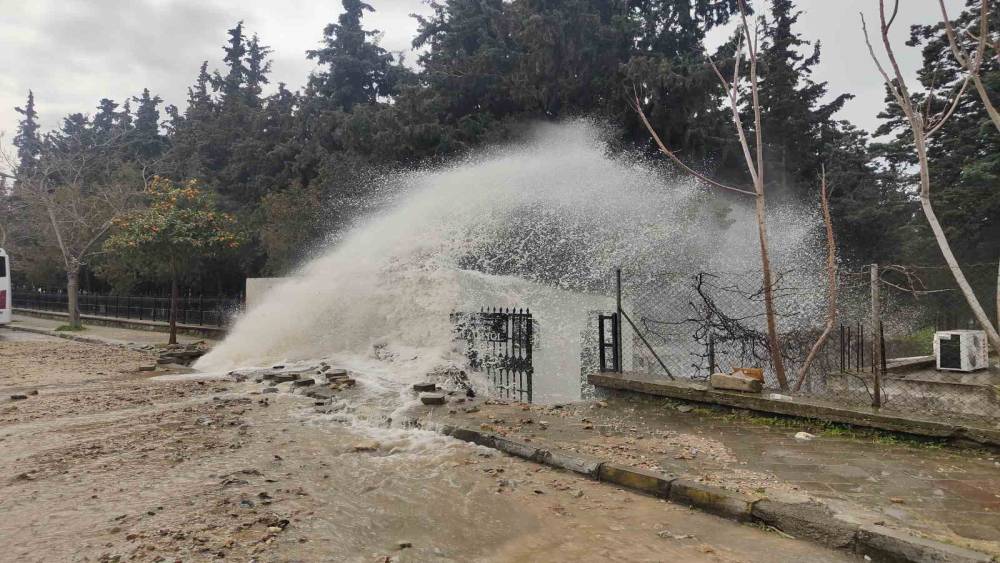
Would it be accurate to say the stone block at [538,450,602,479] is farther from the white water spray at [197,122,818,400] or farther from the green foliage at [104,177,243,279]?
the green foliage at [104,177,243,279]

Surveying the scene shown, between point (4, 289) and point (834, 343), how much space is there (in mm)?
26532

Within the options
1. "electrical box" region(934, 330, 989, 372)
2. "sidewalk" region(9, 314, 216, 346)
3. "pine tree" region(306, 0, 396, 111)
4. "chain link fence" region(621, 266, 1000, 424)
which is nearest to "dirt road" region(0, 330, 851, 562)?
"chain link fence" region(621, 266, 1000, 424)

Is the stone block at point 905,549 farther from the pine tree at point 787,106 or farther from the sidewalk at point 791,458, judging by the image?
the pine tree at point 787,106

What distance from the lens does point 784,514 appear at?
372 cm

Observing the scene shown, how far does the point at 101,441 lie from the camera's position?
6.07m

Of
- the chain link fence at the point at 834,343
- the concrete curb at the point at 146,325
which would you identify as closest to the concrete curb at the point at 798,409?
the chain link fence at the point at 834,343

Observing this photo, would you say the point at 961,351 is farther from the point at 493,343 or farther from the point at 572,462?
the point at 572,462

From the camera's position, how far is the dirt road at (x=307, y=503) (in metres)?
3.47

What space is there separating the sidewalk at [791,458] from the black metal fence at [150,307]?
1418cm

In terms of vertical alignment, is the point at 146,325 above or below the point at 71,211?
below

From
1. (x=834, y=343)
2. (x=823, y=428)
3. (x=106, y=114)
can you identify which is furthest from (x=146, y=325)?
(x=106, y=114)

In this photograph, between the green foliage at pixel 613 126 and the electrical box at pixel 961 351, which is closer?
the electrical box at pixel 961 351

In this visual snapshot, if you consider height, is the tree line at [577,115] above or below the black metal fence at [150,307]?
above

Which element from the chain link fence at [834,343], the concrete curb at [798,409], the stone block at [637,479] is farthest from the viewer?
the chain link fence at [834,343]
